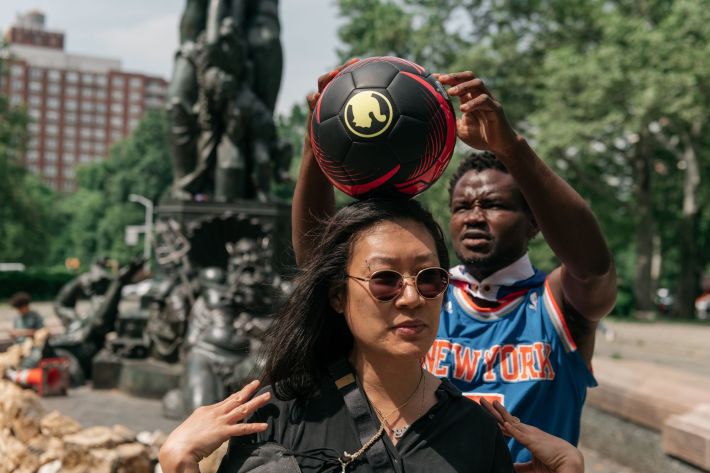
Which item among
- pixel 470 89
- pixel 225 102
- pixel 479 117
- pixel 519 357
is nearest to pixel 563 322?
pixel 519 357

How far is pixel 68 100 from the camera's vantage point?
13788 centimetres

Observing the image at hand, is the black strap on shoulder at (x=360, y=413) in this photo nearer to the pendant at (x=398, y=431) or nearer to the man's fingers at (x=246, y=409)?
the pendant at (x=398, y=431)

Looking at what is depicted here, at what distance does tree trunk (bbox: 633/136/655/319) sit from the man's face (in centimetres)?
2998

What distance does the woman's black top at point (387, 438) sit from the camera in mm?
1880

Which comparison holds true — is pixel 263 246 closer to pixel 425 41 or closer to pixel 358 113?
pixel 358 113

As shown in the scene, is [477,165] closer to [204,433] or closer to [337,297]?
[337,297]

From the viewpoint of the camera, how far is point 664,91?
2480 cm

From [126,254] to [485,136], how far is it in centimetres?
6079

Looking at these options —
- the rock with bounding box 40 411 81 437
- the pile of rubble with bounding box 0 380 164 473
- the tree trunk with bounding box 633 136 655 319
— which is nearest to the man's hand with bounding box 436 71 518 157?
the pile of rubble with bounding box 0 380 164 473

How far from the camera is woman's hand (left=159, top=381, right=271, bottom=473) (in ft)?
6.09

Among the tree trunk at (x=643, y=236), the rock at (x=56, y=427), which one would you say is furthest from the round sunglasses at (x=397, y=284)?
the tree trunk at (x=643, y=236)

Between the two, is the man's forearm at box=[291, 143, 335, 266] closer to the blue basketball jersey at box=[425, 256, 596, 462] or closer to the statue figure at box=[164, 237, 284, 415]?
the blue basketball jersey at box=[425, 256, 596, 462]

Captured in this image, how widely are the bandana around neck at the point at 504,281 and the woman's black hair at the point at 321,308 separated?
0.73 meters

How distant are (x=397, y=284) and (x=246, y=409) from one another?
501mm
